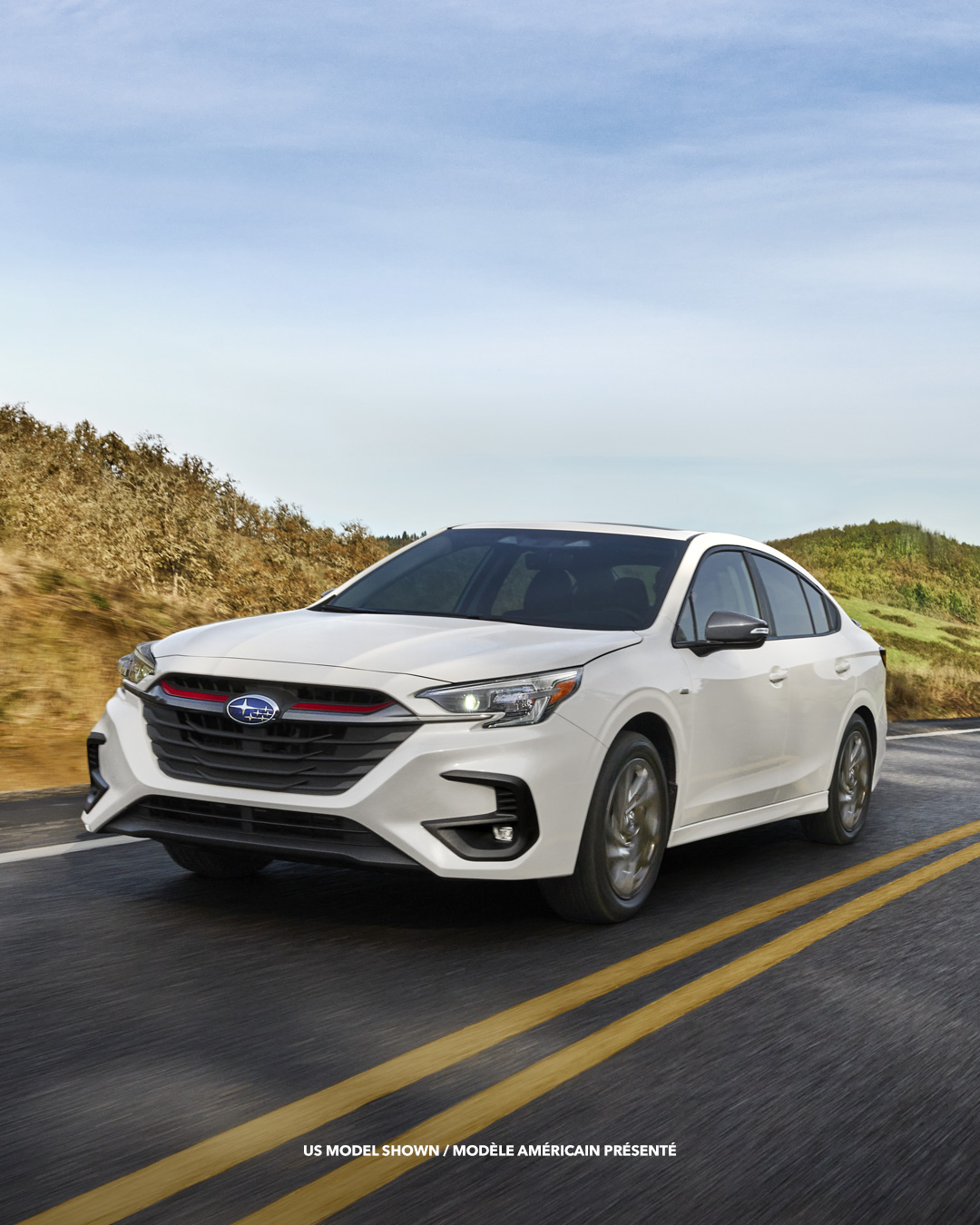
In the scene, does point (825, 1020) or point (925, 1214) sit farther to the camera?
point (825, 1020)

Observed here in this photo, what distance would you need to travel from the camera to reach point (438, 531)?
7.76 meters

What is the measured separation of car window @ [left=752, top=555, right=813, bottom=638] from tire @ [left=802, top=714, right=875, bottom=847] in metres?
0.76

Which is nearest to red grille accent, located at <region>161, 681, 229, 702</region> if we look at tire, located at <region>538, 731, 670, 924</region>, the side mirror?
tire, located at <region>538, 731, 670, 924</region>

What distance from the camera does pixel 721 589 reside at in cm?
725

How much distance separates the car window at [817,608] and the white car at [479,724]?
46.6 inches

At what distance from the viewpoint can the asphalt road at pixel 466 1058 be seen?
11.0ft

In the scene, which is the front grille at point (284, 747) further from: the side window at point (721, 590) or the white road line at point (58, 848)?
the side window at point (721, 590)

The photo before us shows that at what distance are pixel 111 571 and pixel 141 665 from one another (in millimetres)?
11669

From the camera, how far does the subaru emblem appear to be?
5273 mm

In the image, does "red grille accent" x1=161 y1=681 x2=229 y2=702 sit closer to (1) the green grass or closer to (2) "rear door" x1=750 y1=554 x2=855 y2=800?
(2) "rear door" x1=750 y1=554 x2=855 y2=800

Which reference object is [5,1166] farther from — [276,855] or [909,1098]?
[909,1098]

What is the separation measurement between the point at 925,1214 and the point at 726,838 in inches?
205

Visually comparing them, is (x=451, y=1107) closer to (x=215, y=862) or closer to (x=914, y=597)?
(x=215, y=862)

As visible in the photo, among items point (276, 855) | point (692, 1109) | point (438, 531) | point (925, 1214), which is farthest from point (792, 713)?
point (925, 1214)
